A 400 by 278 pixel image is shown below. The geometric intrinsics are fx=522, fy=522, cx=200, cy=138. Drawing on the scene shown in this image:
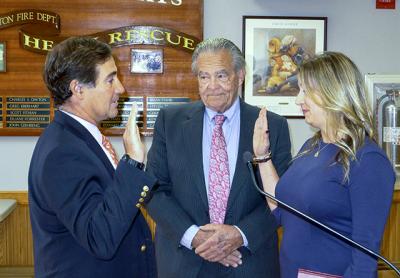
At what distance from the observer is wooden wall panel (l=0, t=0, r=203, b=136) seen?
3125 mm

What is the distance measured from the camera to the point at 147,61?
3199mm

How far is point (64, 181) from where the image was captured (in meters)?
1.27

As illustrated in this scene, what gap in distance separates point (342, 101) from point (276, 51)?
180 centimetres

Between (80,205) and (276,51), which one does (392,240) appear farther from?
(80,205)

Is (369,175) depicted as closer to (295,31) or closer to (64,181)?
(64,181)

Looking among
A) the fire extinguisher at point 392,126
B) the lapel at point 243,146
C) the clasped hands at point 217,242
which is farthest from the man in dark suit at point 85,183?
the fire extinguisher at point 392,126

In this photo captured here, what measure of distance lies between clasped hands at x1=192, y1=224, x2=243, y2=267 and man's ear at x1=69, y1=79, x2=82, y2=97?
0.76 metres

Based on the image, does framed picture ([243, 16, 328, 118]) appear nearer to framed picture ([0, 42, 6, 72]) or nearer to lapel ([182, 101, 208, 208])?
lapel ([182, 101, 208, 208])

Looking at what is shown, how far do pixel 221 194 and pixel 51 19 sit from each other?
173 cm

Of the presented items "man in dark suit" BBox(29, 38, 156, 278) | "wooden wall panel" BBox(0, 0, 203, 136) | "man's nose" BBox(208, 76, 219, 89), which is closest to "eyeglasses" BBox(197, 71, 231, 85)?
"man's nose" BBox(208, 76, 219, 89)

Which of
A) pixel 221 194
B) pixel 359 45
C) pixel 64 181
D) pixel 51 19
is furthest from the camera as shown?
pixel 359 45

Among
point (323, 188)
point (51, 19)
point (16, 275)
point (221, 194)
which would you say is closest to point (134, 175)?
point (323, 188)

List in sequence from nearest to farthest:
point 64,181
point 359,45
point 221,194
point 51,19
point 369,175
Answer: point 64,181 → point 369,175 → point 221,194 → point 51,19 → point 359,45

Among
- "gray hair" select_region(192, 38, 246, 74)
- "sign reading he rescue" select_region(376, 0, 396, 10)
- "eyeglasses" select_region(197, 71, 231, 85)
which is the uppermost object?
"sign reading he rescue" select_region(376, 0, 396, 10)
